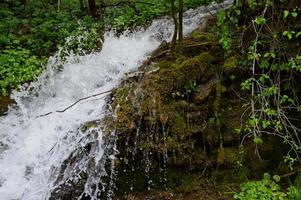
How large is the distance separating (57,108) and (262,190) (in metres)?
2.99

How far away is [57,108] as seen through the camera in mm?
5785

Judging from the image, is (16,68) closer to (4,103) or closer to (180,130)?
(4,103)

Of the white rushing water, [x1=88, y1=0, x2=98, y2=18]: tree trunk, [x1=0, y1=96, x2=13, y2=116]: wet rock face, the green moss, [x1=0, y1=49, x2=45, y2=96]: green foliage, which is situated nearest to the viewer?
the white rushing water

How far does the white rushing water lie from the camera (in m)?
4.87

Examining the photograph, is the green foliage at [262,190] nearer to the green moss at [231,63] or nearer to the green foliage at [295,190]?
the green foliage at [295,190]

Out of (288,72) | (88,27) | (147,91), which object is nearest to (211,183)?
(147,91)

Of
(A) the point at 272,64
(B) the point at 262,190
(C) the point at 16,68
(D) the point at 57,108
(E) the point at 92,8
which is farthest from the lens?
(E) the point at 92,8

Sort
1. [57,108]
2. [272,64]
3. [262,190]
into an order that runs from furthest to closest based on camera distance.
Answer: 1. [57,108]
2. [272,64]
3. [262,190]

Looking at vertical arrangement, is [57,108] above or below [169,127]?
above

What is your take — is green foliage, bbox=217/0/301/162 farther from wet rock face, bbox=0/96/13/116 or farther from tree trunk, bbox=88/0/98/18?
tree trunk, bbox=88/0/98/18

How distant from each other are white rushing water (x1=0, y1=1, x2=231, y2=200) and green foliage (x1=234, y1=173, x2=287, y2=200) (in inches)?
69.4

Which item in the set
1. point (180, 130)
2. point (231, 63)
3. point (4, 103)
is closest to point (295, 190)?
point (180, 130)

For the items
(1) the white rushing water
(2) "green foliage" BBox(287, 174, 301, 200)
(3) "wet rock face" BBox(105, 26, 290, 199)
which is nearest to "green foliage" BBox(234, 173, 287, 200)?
(2) "green foliage" BBox(287, 174, 301, 200)

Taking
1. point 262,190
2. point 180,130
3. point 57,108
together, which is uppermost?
point 57,108
